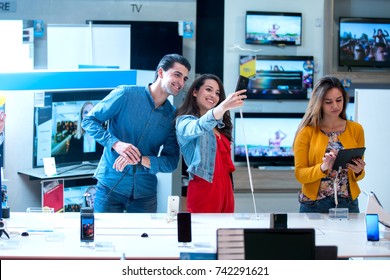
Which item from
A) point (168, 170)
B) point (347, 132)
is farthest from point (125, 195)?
point (347, 132)

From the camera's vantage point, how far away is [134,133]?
4.32 metres

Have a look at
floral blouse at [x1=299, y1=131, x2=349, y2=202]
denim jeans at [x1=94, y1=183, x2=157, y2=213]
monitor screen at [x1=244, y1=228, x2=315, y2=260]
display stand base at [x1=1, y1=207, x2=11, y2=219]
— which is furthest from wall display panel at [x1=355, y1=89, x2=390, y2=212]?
monitor screen at [x1=244, y1=228, x2=315, y2=260]

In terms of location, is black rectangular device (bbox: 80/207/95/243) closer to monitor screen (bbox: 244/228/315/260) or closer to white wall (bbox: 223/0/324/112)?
monitor screen (bbox: 244/228/315/260)

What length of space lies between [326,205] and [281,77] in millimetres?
3454

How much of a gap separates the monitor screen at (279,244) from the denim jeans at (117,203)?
197 cm

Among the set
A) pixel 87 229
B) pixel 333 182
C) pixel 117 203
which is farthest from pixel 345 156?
pixel 87 229

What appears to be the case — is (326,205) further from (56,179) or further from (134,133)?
(56,179)

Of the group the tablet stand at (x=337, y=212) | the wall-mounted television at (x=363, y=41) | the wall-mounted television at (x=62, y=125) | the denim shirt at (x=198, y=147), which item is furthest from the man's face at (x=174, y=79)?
the wall-mounted television at (x=363, y=41)

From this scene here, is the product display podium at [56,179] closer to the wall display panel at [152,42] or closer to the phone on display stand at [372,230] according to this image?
the wall display panel at [152,42]

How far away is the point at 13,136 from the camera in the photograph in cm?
539

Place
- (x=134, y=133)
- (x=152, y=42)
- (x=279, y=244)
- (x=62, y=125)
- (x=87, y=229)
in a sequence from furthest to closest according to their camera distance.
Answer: (x=152, y=42) < (x=62, y=125) < (x=134, y=133) < (x=87, y=229) < (x=279, y=244)

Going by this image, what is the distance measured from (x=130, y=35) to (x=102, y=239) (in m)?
3.87

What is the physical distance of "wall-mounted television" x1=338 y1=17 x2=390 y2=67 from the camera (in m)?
7.37

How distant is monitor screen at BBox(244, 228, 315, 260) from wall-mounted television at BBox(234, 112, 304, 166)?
4.93m
